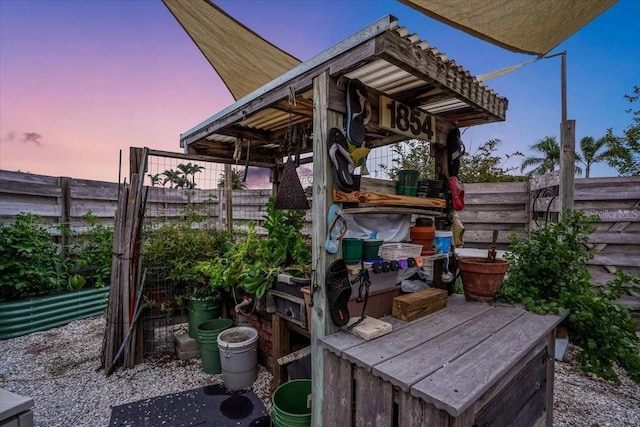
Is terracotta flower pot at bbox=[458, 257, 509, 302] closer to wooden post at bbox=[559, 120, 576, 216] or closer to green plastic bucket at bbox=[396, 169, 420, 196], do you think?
green plastic bucket at bbox=[396, 169, 420, 196]

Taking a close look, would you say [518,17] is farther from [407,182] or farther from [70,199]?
[70,199]

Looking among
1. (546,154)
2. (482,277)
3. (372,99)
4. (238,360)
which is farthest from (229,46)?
(546,154)

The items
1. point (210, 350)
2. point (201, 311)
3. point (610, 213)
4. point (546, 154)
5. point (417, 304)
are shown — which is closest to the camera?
point (417, 304)

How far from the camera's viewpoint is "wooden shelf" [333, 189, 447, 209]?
167cm

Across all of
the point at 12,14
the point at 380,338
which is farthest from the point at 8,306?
the point at 380,338

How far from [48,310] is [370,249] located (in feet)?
14.9

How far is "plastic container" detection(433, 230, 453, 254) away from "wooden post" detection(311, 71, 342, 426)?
1.01 metres

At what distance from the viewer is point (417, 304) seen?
1.89m

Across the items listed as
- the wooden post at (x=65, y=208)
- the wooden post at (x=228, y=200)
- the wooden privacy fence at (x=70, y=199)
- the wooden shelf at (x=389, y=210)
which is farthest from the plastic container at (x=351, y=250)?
the wooden post at (x=65, y=208)

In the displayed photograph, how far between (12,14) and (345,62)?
4130 millimetres

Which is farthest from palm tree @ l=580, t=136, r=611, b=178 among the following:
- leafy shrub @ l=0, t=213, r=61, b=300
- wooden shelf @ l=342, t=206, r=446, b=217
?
leafy shrub @ l=0, t=213, r=61, b=300

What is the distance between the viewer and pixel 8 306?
11.6 ft

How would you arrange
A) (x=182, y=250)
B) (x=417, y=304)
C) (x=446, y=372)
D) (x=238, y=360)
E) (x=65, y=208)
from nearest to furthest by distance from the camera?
(x=446, y=372), (x=417, y=304), (x=238, y=360), (x=182, y=250), (x=65, y=208)

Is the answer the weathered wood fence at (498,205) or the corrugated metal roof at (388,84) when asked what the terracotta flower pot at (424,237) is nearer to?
the corrugated metal roof at (388,84)
